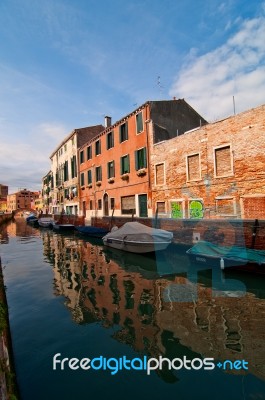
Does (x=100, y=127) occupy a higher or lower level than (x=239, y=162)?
higher

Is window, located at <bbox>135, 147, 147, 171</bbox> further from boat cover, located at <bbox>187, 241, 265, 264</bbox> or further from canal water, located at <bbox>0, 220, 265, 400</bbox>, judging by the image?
canal water, located at <bbox>0, 220, 265, 400</bbox>

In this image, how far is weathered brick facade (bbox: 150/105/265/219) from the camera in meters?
12.3

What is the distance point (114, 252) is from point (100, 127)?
23381 mm

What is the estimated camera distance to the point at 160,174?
59.4ft

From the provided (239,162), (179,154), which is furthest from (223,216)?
(179,154)

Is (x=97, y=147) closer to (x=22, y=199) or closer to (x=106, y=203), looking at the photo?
(x=106, y=203)

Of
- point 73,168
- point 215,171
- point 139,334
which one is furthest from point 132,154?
point 139,334

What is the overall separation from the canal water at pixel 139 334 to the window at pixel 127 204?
11217 millimetres

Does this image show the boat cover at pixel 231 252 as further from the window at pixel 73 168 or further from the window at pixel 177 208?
the window at pixel 73 168

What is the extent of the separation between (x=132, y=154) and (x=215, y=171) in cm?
855

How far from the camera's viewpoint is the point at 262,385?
3.73m

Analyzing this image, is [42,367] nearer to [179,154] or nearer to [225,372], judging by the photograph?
[225,372]

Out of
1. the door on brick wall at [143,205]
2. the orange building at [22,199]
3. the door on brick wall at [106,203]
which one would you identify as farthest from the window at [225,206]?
the orange building at [22,199]

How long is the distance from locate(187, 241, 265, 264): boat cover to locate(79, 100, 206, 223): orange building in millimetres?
8164
